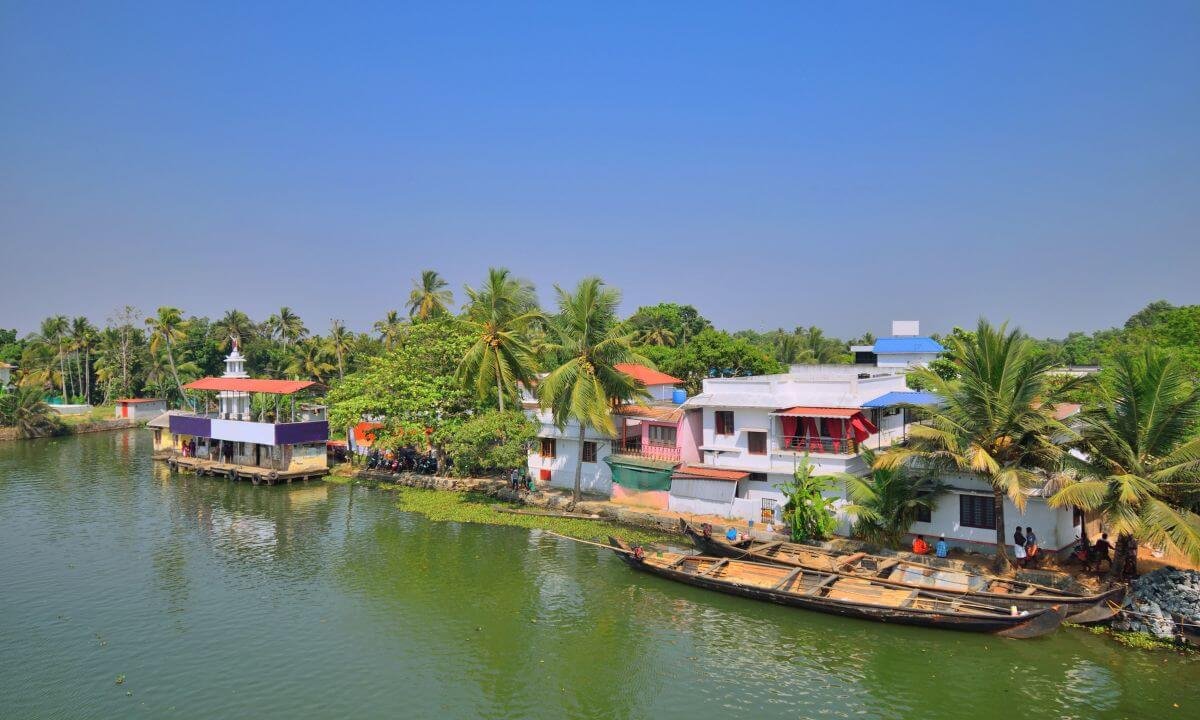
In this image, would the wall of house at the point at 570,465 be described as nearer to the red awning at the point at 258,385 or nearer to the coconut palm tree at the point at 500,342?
the coconut palm tree at the point at 500,342

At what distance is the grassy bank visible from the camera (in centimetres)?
2803

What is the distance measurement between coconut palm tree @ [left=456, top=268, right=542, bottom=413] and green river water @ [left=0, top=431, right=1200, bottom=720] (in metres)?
9.59

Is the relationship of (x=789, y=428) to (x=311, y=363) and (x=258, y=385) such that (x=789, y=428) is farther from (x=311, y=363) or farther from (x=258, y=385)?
(x=311, y=363)

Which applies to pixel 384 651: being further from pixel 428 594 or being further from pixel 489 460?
pixel 489 460

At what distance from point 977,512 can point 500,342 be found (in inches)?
866

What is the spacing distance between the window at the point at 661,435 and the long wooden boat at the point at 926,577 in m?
6.73

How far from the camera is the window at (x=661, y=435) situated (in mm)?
31594

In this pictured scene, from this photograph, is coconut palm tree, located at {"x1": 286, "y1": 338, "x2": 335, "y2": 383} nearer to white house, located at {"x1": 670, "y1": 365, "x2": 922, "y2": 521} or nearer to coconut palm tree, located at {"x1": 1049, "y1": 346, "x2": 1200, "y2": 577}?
white house, located at {"x1": 670, "y1": 365, "x2": 922, "y2": 521}

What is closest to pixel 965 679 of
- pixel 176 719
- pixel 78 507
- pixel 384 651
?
pixel 384 651

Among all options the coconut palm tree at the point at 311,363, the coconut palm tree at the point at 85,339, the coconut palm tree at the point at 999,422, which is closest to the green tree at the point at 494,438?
the coconut palm tree at the point at 999,422

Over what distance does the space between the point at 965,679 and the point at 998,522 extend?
605 cm

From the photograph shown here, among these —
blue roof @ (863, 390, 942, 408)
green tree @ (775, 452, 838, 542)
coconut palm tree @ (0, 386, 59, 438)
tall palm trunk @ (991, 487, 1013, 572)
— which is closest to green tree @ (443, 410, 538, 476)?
green tree @ (775, 452, 838, 542)

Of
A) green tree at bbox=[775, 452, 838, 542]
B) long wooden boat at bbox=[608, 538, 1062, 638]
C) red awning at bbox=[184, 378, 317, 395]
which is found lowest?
long wooden boat at bbox=[608, 538, 1062, 638]

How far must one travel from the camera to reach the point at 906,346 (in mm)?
46844
